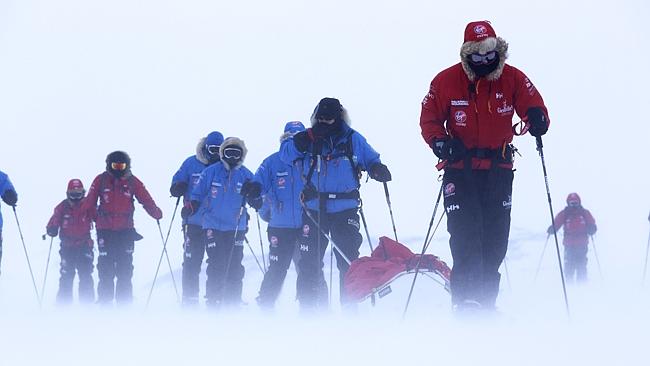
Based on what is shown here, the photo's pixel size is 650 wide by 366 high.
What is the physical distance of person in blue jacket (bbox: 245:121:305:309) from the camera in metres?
10.0

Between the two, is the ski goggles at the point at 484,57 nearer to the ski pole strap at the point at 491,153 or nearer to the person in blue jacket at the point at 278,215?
the ski pole strap at the point at 491,153

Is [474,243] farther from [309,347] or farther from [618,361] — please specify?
[618,361]

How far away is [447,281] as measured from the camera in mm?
7512

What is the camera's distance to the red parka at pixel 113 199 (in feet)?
43.0

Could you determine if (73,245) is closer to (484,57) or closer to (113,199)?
(113,199)

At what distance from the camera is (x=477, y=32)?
21.5 feet

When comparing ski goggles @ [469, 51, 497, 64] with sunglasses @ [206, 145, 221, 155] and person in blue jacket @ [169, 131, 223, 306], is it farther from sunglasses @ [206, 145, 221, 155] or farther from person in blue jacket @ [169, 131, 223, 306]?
sunglasses @ [206, 145, 221, 155]

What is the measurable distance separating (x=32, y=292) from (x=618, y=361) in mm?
20844

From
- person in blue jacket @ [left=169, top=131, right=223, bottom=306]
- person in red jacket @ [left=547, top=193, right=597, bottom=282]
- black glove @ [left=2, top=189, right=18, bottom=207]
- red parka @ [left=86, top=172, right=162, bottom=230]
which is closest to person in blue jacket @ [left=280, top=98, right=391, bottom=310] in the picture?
person in blue jacket @ [left=169, top=131, right=223, bottom=306]

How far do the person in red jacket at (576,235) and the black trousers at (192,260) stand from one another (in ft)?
34.7

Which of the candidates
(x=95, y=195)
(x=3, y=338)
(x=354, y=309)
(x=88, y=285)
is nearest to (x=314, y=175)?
(x=354, y=309)

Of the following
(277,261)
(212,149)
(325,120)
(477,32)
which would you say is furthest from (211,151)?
(477,32)

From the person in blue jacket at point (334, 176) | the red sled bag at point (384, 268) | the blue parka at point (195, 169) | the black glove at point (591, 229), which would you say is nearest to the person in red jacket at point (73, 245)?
the blue parka at point (195, 169)

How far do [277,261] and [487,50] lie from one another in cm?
424
